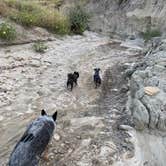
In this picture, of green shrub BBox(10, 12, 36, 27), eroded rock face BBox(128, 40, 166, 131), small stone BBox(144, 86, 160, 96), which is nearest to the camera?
eroded rock face BBox(128, 40, 166, 131)

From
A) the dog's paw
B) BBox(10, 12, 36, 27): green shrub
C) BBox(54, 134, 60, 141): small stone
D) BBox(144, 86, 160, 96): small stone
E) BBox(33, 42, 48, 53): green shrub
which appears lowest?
the dog's paw

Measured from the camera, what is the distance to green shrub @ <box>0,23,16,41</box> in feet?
48.2

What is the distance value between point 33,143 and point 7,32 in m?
9.04

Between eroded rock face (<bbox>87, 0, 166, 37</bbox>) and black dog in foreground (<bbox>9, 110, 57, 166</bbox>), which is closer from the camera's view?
black dog in foreground (<bbox>9, 110, 57, 166</bbox>)

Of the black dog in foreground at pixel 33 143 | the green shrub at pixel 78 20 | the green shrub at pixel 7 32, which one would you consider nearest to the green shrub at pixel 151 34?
the green shrub at pixel 78 20

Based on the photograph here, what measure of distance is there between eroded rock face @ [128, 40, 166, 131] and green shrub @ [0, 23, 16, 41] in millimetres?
6391

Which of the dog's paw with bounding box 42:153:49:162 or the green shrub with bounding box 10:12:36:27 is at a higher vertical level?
the green shrub with bounding box 10:12:36:27

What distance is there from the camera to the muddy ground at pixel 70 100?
7398 mm

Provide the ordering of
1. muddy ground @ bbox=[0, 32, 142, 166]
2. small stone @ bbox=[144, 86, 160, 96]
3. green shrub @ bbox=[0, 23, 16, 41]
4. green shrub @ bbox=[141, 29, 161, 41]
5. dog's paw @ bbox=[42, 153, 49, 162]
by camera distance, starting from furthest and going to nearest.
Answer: green shrub @ bbox=[141, 29, 161, 41]
green shrub @ bbox=[0, 23, 16, 41]
small stone @ bbox=[144, 86, 160, 96]
muddy ground @ bbox=[0, 32, 142, 166]
dog's paw @ bbox=[42, 153, 49, 162]

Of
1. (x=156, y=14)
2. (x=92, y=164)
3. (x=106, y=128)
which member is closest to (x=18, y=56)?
(x=106, y=128)

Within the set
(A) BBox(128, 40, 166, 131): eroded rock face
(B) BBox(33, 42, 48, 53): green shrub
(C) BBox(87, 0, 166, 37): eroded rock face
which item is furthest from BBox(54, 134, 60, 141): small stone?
(C) BBox(87, 0, 166, 37): eroded rock face

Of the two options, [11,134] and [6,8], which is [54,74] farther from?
[6,8]

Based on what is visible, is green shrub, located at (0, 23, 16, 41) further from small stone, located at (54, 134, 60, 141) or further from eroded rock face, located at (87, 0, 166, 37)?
small stone, located at (54, 134, 60, 141)

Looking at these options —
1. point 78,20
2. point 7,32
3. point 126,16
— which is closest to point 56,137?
point 7,32
